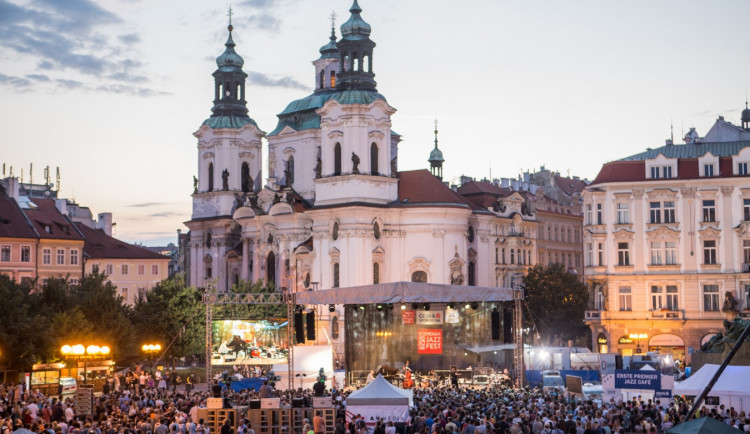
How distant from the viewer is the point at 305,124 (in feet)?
269

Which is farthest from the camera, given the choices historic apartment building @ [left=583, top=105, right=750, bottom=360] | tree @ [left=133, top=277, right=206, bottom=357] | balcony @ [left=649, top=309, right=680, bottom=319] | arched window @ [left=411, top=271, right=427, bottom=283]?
arched window @ [left=411, top=271, right=427, bottom=283]

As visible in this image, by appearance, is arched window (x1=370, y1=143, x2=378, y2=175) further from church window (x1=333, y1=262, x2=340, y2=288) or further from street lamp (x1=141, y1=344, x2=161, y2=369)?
street lamp (x1=141, y1=344, x2=161, y2=369)

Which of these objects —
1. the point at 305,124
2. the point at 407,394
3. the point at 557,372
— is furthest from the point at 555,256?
the point at 407,394

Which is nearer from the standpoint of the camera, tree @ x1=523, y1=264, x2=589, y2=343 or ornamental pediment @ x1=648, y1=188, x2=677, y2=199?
ornamental pediment @ x1=648, y1=188, x2=677, y2=199

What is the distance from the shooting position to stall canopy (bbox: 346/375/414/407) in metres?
28.6

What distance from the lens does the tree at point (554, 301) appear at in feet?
242

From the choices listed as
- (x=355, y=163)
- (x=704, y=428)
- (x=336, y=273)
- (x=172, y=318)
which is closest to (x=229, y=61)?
(x=355, y=163)

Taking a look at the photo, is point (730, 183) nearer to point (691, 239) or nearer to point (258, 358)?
point (691, 239)

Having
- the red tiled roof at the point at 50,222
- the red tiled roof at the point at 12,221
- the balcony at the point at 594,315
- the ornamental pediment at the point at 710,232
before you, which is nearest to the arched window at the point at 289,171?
the red tiled roof at the point at 50,222

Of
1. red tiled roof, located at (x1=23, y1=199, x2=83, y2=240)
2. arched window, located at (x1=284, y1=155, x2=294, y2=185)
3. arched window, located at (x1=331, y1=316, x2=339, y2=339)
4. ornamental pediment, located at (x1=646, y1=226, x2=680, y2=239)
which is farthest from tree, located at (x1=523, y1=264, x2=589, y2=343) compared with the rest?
red tiled roof, located at (x1=23, y1=199, x2=83, y2=240)

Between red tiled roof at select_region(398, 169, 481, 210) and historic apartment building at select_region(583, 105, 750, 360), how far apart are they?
46.7ft

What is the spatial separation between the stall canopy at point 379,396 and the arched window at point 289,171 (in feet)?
171

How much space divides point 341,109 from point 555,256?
29.6m

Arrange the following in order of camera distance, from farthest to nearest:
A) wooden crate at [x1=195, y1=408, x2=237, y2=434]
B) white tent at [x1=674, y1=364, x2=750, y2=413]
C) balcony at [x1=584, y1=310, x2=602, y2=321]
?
1. balcony at [x1=584, y1=310, x2=602, y2=321]
2. white tent at [x1=674, y1=364, x2=750, y2=413]
3. wooden crate at [x1=195, y1=408, x2=237, y2=434]
